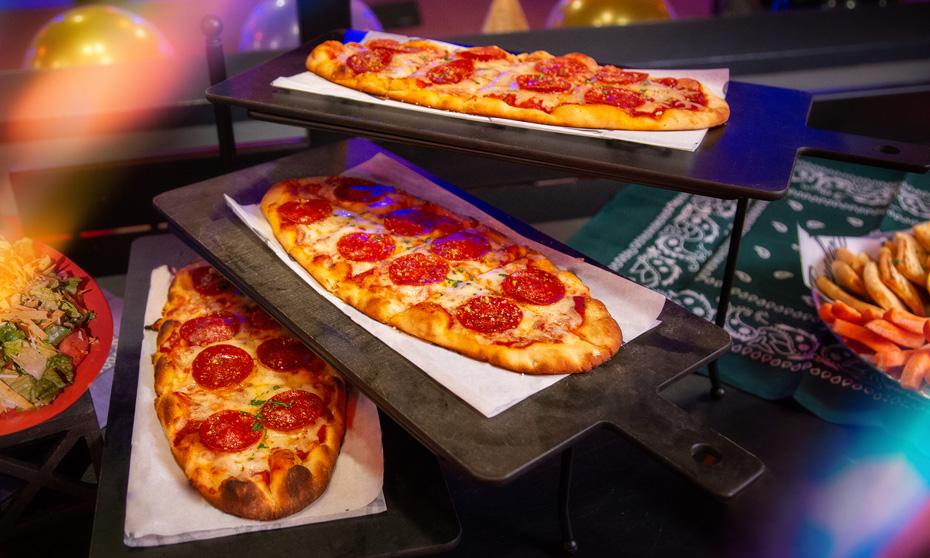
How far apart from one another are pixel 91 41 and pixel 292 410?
208cm

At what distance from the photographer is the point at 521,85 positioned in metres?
1.91

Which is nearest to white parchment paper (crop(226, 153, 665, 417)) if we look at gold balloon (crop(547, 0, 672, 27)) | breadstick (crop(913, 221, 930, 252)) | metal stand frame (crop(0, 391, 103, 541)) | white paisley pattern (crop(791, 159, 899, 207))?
metal stand frame (crop(0, 391, 103, 541))

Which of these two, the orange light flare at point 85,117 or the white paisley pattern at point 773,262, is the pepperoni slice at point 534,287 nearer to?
Result: the white paisley pattern at point 773,262

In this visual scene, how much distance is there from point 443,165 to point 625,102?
55.2 inches

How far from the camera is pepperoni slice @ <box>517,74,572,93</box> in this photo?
188cm

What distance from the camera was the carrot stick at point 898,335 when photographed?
2.06 m

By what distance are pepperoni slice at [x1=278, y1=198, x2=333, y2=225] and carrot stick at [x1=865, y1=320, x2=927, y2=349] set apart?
1330mm

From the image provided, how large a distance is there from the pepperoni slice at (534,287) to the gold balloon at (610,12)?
2.30 meters

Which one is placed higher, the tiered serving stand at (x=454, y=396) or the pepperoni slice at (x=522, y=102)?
the pepperoni slice at (x=522, y=102)

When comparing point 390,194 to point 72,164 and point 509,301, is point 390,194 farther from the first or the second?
point 72,164

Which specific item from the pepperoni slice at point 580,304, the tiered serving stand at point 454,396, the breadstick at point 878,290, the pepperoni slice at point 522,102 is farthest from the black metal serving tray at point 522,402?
the breadstick at point 878,290

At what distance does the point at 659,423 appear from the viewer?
4.69 feet

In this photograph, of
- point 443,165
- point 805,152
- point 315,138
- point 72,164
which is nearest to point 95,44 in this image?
point 72,164

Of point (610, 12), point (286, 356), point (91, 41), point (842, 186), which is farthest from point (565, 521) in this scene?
point (610, 12)
